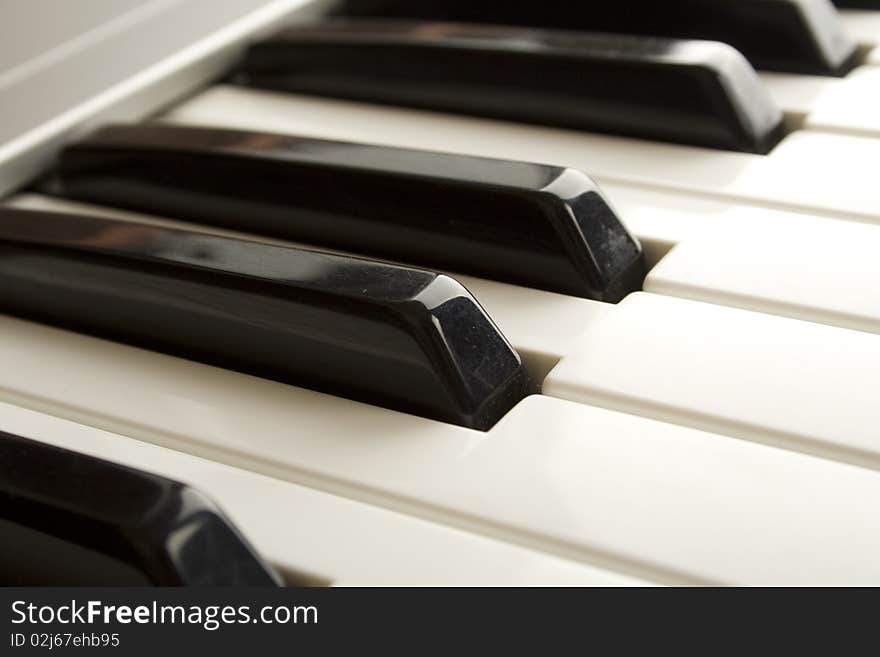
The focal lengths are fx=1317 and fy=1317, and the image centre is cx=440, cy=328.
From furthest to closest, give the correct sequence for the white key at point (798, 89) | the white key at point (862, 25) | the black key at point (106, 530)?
1. the white key at point (862, 25)
2. the white key at point (798, 89)
3. the black key at point (106, 530)

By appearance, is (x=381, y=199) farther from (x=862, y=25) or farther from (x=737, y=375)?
(x=862, y=25)

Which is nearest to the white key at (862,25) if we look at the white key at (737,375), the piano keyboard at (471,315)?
the piano keyboard at (471,315)

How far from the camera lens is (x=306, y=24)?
1.33 m

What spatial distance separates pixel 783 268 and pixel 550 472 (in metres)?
0.26

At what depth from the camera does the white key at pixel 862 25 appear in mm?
1227

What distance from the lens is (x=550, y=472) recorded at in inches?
27.6

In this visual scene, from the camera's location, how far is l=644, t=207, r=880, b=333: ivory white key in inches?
32.7

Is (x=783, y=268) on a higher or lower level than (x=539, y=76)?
lower

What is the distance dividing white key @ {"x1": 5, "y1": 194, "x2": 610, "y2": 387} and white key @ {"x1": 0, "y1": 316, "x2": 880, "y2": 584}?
0.17 ft

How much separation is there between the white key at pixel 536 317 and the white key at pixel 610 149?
0.18 meters

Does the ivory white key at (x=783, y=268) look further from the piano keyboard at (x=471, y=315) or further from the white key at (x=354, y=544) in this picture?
the white key at (x=354, y=544)

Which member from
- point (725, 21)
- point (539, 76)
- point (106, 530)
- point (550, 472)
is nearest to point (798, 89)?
point (725, 21)

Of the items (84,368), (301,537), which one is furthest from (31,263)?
(301,537)

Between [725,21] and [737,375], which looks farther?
[725,21]
